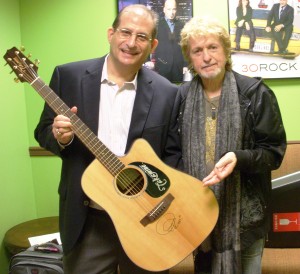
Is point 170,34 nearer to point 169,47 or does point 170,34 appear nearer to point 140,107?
point 169,47

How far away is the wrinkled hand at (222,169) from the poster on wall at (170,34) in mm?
1286

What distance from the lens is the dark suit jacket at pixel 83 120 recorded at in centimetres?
138

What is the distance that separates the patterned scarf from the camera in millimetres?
1381

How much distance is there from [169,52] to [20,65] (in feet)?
4.37

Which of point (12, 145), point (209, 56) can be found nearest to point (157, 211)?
point (209, 56)

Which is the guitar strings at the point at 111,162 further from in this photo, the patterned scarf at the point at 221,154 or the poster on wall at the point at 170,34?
the poster on wall at the point at 170,34

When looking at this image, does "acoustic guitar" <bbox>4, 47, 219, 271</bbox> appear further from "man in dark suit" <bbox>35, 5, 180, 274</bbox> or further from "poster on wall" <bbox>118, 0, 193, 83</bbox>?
"poster on wall" <bbox>118, 0, 193, 83</bbox>

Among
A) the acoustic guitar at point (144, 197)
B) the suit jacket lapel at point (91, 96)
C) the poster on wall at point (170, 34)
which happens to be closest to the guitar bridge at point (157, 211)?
the acoustic guitar at point (144, 197)

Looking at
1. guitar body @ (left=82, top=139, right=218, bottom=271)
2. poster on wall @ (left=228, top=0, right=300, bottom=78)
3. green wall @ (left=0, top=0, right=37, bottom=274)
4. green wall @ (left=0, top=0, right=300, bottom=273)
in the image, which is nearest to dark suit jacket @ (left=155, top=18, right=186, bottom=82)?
green wall @ (left=0, top=0, right=300, bottom=273)

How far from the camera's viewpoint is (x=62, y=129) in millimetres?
1216

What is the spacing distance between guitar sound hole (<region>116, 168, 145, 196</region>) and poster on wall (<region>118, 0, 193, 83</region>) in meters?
1.26

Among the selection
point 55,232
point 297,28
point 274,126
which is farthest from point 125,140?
point 297,28

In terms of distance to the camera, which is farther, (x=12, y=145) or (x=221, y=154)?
(x=12, y=145)

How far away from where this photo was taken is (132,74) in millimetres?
1441
